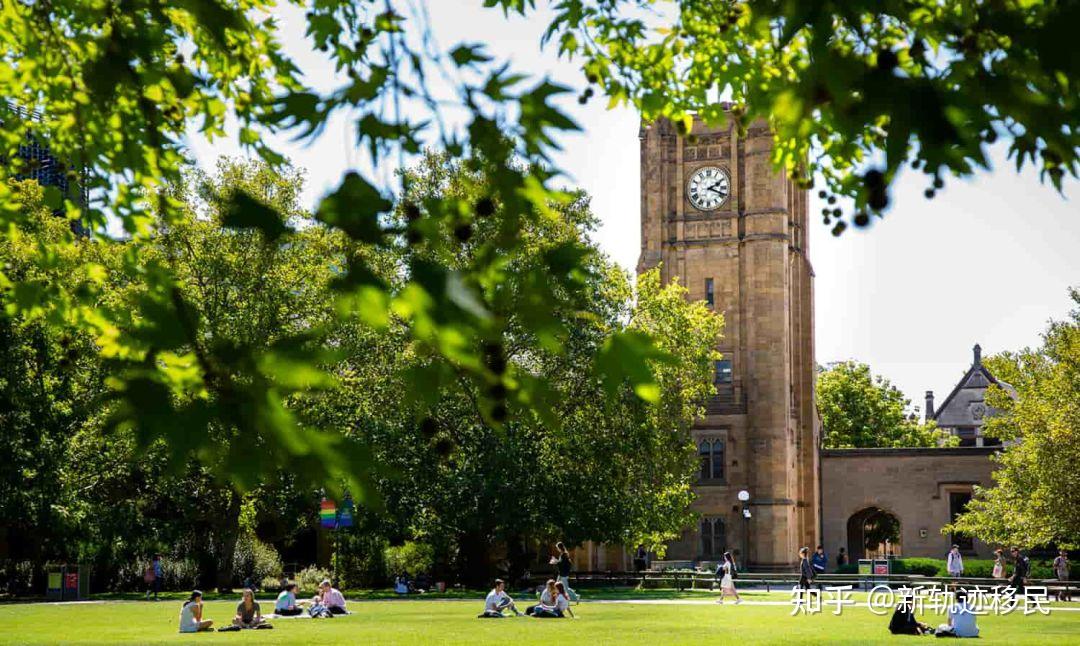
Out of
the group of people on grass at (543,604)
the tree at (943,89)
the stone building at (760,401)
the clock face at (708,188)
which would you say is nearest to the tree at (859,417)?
the stone building at (760,401)

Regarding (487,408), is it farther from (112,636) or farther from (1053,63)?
(112,636)

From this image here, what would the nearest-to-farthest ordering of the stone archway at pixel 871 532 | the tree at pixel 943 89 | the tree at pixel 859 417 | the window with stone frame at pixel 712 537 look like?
the tree at pixel 943 89
the window with stone frame at pixel 712 537
the stone archway at pixel 871 532
the tree at pixel 859 417

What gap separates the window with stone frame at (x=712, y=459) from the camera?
208 ft

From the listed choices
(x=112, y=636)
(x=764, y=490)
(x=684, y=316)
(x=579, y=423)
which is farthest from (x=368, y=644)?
(x=764, y=490)

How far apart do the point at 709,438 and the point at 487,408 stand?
6067 cm

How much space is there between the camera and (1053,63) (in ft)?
11.0

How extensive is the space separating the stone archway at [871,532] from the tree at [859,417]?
16.8ft

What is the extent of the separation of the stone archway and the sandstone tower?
5.68m

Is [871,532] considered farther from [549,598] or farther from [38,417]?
[549,598]

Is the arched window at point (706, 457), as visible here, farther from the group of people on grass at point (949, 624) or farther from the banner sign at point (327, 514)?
the group of people on grass at point (949, 624)

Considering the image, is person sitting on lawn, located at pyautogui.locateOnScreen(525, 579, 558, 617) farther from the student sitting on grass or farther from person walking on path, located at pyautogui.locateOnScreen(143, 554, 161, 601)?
person walking on path, located at pyautogui.locateOnScreen(143, 554, 161, 601)

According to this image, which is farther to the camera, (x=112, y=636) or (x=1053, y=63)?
(x=112, y=636)

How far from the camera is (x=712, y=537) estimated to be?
2443 inches

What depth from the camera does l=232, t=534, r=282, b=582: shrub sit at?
143 feet
